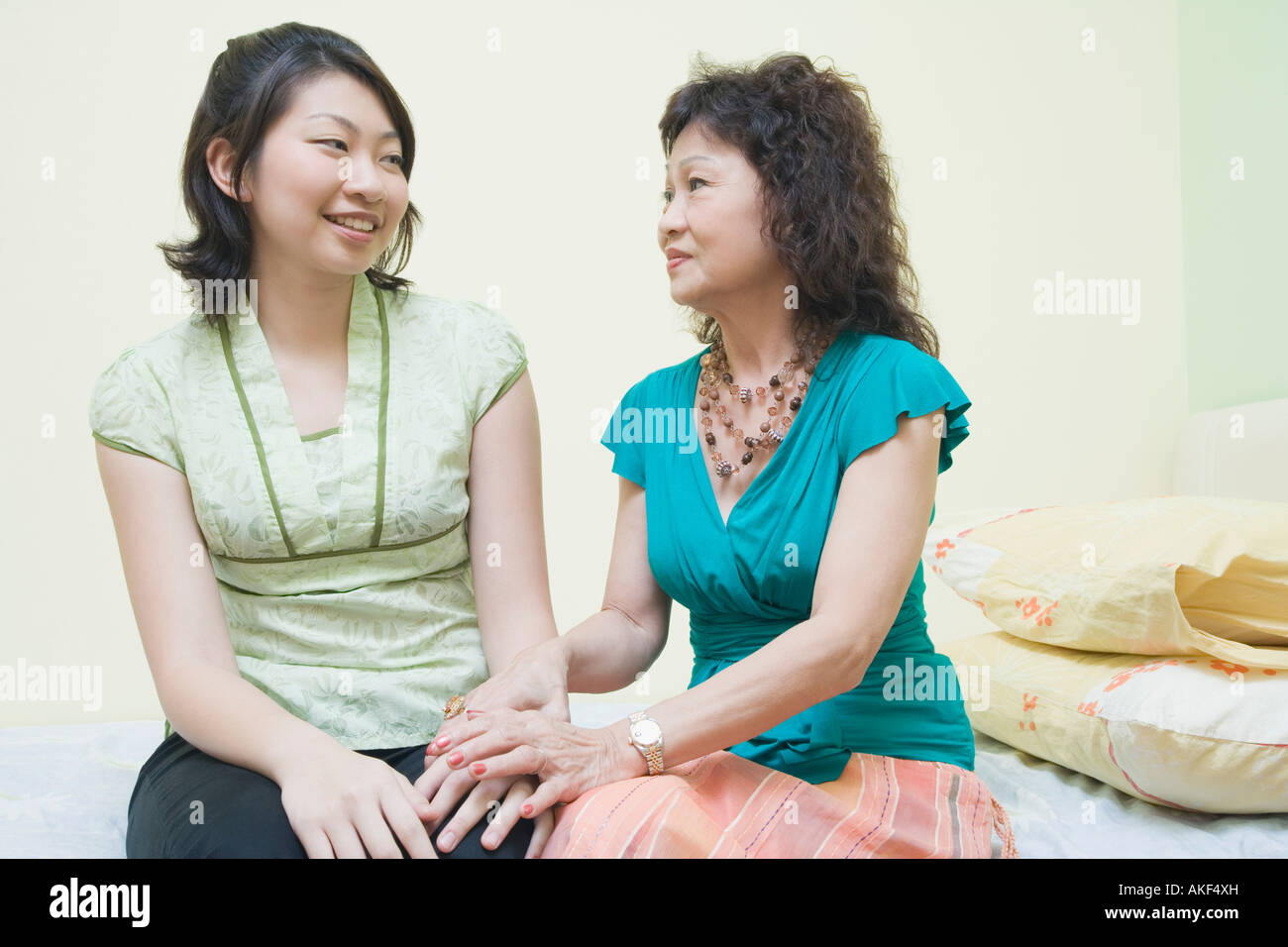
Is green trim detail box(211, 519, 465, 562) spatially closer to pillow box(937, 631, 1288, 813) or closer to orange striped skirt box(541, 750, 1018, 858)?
orange striped skirt box(541, 750, 1018, 858)

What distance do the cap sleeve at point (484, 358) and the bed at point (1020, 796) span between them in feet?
2.35

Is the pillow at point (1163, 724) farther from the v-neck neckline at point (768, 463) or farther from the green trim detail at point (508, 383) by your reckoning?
the green trim detail at point (508, 383)

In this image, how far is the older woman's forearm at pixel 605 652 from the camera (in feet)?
4.23

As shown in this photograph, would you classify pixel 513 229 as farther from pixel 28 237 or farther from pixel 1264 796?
pixel 1264 796

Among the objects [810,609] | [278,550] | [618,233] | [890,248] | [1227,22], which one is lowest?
[810,609]

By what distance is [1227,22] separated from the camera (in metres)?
2.34

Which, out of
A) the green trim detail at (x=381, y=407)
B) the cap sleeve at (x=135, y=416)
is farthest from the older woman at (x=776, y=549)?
the cap sleeve at (x=135, y=416)

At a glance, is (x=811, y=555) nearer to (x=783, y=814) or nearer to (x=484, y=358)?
(x=783, y=814)

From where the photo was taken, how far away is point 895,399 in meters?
1.19

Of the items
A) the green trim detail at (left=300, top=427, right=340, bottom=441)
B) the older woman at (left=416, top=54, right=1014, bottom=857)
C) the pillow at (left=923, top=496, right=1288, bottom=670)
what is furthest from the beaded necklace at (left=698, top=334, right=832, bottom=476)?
the pillow at (left=923, top=496, right=1288, bottom=670)

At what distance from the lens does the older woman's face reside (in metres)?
1.30

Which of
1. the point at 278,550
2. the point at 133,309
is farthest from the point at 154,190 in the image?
the point at 278,550

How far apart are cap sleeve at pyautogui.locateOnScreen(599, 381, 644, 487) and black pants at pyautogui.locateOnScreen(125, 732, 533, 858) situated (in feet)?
1.50
